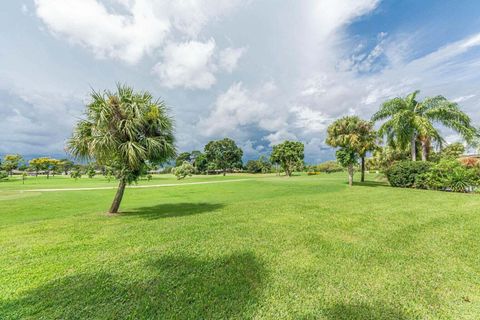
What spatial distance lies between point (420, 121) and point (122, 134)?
24.7 m

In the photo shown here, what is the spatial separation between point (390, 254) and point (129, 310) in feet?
18.3

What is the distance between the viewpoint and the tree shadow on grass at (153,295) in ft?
9.52

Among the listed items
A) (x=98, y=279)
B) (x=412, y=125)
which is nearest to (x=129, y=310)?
(x=98, y=279)

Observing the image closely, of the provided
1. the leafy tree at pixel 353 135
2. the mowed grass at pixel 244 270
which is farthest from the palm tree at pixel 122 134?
the leafy tree at pixel 353 135

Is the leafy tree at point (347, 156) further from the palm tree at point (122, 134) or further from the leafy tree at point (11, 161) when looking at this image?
the leafy tree at point (11, 161)

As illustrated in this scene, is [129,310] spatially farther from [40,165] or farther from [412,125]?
[40,165]

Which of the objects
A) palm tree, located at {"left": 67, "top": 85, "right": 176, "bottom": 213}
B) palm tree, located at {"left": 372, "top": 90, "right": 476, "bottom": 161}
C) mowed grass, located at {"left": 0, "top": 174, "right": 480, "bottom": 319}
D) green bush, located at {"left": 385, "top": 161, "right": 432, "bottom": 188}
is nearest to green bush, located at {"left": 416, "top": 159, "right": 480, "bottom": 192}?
green bush, located at {"left": 385, "top": 161, "right": 432, "bottom": 188}

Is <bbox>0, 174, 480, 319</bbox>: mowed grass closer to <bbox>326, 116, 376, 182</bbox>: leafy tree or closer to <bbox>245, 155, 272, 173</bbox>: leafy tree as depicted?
<bbox>326, 116, 376, 182</bbox>: leafy tree

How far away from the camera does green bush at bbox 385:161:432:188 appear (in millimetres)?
17031

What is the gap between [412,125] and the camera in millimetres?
19672

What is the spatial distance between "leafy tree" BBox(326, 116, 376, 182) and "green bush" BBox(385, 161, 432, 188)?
10.5ft

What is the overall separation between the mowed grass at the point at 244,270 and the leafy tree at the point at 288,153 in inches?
1585

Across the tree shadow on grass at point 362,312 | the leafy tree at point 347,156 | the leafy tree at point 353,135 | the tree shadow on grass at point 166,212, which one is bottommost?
the tree shadow on grass at point 362,312

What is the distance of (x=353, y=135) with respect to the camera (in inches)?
782
